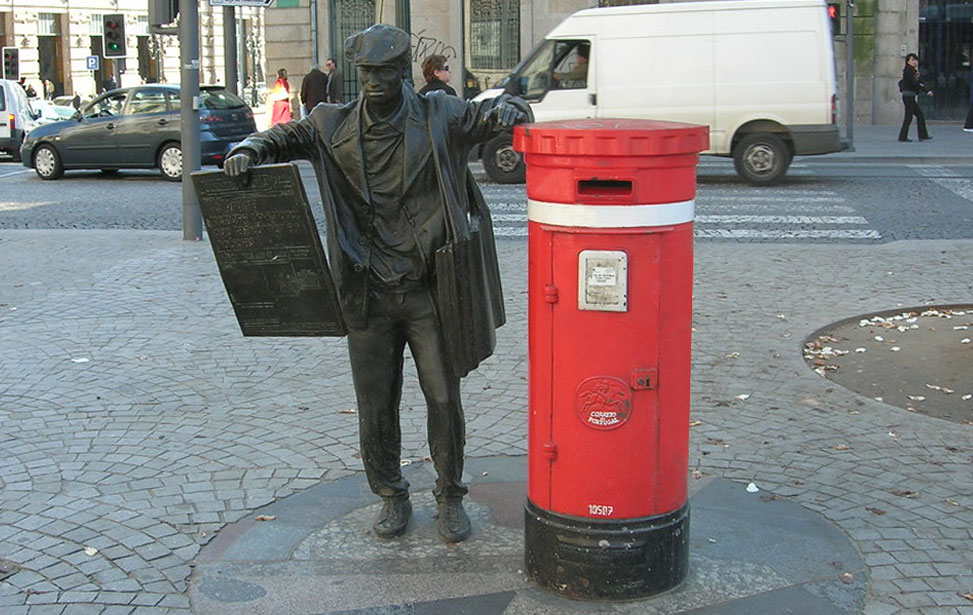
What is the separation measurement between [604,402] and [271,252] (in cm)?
127

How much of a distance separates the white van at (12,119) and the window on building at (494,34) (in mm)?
9974

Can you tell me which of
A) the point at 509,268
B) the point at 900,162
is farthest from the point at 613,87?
the point at 509,268

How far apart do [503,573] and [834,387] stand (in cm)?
311

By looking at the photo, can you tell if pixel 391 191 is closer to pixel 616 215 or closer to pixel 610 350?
pixel 616 215

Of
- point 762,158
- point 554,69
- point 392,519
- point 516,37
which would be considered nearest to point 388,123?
point 392,519

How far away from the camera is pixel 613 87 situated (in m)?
17.2

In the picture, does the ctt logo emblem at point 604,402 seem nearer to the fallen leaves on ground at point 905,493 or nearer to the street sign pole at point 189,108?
the fallen leaves on ground at point 905,493

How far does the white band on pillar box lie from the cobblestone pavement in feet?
4.67

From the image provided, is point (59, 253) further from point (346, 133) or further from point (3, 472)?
point (346, 133)

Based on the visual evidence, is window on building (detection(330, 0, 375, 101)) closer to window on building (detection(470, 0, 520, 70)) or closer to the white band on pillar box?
window on building (detection(470, 0, 520, 70))

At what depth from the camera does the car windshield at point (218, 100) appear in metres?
19.6

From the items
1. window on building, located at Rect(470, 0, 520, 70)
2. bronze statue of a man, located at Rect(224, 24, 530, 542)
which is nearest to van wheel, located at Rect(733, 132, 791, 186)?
window on building, located at Rect(470, 0, 520, 70)

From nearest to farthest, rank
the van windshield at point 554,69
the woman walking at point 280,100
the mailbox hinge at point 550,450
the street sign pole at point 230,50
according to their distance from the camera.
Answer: the mailbox hinge at point 550,450 → the van windshield at point 554,69 → the woman walking at point 280,100 → the street sign pole at point 230,50

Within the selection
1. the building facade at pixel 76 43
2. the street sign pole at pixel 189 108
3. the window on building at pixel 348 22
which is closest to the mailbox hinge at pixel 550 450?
the street sign pole at pixel 189 108
